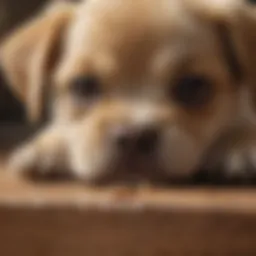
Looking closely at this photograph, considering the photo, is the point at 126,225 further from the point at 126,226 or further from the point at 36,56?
the point at 36,56

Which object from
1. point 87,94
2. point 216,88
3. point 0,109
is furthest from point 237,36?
point 0,109

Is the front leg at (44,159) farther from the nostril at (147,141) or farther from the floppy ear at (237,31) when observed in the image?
the floppy ear at (237,31)

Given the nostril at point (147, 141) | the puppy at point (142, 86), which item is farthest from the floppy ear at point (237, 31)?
the nostril at point (147, 141)

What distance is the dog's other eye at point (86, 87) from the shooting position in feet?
2.81

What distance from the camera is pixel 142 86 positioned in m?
0.84

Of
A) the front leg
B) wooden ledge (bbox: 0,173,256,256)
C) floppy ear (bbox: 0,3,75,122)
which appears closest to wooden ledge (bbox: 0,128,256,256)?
wooden ledge (bbox: 0,173,256,256)

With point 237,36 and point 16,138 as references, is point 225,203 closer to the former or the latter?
point 237,36

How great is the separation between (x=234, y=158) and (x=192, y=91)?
3.4 inches

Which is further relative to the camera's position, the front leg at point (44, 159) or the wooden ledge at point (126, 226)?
the front leg at point (44, 159)

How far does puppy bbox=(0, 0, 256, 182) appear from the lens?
811 mm

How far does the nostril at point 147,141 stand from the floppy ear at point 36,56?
0.57ft

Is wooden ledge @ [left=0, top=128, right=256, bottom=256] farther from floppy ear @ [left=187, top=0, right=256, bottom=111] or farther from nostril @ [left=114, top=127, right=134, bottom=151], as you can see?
floppy ear @ [left=187, top=0, right=256, bottom=111]

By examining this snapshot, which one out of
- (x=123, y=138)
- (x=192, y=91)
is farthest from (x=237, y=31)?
(x=123, y=138)

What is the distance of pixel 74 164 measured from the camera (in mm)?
852
